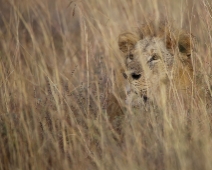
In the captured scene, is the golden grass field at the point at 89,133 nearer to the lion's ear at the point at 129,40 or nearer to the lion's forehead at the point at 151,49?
the lion's forehead at the point at 151,49

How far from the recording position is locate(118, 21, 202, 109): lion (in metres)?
4.34

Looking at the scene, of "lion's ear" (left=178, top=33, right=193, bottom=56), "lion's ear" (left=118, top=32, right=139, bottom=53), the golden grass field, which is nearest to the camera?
the golden grass field

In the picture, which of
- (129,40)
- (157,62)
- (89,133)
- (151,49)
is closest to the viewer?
(89,133)

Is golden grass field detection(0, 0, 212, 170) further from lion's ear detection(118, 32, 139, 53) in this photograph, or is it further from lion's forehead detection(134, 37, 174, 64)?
lion's ear detection(118, 32, 139, 53)

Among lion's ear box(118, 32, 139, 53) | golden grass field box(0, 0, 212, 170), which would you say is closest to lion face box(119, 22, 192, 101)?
lion's ear box(118, 32, 139, 53)

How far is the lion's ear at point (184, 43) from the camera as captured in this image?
4719mm

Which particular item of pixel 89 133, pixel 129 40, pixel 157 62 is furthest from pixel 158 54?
pixel 89 133

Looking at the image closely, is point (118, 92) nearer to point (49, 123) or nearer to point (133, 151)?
point (49, 123)

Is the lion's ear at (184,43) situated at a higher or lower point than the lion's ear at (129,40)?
lower

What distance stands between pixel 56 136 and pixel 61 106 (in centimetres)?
30

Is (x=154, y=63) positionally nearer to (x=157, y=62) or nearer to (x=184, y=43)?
(x=157, y=62)

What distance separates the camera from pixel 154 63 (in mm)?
4738

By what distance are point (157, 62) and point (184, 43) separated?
0.98 feet

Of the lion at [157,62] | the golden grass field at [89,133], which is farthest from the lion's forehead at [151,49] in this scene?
the golden grass field at [89,133]
